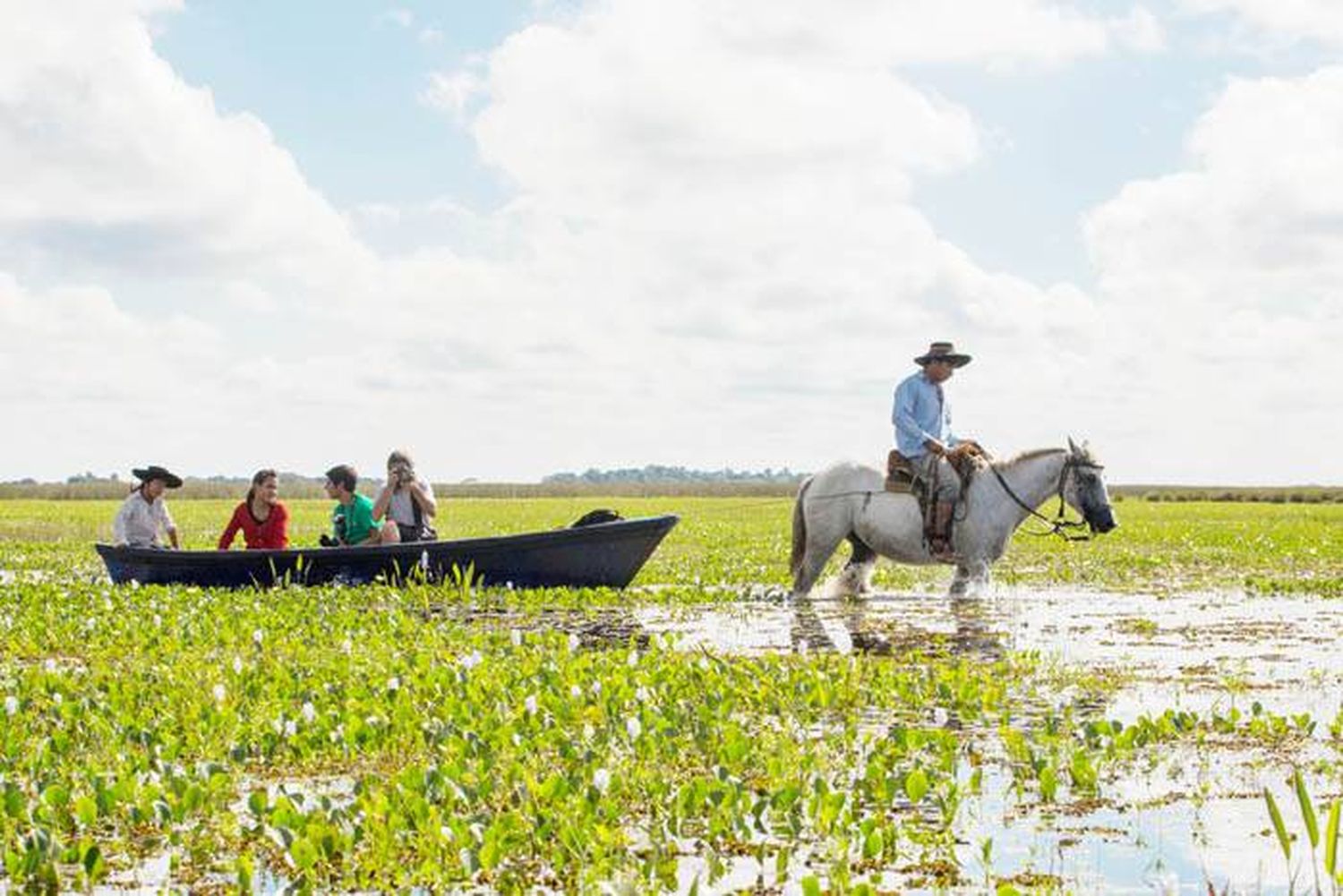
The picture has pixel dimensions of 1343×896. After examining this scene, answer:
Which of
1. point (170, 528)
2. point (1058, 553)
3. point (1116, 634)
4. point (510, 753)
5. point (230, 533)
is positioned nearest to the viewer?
point (510, 753)

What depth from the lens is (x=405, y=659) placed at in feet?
34.7

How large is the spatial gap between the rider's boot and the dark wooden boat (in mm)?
3393

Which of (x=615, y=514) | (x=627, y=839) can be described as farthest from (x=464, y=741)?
(x=615, y=514)

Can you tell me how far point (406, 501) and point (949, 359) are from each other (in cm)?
699

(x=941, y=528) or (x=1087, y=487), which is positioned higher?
(x=1087, y=487)

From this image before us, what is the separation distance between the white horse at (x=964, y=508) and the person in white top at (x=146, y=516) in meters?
→ 8.23

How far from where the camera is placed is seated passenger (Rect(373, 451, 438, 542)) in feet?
59.6

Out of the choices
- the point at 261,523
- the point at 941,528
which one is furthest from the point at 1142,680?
the point at 261,523

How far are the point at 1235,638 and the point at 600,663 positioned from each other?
634 centimetres

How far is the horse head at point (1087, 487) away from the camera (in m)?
16.7

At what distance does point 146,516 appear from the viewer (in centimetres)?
1936

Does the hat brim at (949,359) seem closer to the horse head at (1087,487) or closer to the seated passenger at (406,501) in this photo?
the horse head at (1087,487)

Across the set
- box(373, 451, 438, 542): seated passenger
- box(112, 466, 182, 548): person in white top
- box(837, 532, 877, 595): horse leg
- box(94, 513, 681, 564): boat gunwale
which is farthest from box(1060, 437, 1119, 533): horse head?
box(112, 466, 182, 548): person in white top

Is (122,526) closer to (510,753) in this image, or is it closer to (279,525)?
(279,525)
